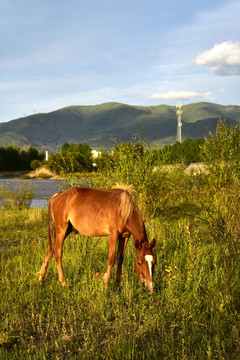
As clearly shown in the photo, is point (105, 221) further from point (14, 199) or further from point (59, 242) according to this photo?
point (14, 199)

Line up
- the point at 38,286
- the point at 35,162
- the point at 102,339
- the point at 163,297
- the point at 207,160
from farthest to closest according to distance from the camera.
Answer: the point at 35,162 → the point at 207,160 → the point at 38,286 → the point at 163,297 → the point at 102,339

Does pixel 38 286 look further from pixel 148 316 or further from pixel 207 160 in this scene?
pixel 207 160

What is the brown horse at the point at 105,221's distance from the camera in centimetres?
493

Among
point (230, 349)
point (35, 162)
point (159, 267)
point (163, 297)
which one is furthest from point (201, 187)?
point (35, 162)

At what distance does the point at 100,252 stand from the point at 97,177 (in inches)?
164

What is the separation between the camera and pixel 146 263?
4.73 m

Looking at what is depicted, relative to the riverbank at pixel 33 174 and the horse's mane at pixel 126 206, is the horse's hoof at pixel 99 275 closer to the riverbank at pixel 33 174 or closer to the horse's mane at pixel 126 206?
the horse's mane at pixel 126 206

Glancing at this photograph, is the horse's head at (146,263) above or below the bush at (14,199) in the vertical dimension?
above

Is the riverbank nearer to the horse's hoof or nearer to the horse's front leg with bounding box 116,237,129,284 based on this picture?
the horse's hoof

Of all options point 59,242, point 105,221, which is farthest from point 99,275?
point 105,221

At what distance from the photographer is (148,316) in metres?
4.53

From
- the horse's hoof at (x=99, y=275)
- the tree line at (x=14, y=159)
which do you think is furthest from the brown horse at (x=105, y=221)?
the tree line at (x=14, y=159)

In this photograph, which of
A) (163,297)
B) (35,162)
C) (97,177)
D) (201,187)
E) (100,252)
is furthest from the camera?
(35,162)

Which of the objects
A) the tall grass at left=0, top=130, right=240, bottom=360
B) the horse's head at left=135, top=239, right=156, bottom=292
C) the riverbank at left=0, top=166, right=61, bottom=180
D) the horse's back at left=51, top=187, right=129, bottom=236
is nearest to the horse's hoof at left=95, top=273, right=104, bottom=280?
the tall grass at left=0, top=130, right=240, bottom=360
